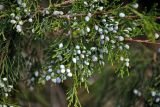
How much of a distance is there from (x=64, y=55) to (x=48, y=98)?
2.68 metres

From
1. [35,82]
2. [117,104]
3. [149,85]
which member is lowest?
[117,104]

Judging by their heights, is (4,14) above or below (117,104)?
above

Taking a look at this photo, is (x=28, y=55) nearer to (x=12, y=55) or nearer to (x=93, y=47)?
(x=12, y=55)

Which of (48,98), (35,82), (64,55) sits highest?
(64,55)

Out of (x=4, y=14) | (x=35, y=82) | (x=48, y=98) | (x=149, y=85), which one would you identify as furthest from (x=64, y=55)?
(x=48, y=98)

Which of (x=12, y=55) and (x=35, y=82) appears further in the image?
(x=35, y=82)

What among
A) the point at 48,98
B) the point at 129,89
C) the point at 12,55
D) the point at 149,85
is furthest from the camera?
the point at 48,98

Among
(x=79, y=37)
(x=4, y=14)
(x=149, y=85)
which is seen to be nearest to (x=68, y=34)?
(x=79, y=37)

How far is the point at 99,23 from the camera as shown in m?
1.77

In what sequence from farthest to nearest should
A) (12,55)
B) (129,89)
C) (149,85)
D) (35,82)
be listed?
(129,89) < (149,85) < (35,82) < (12,55)

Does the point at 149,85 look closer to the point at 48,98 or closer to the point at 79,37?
the point at 79,37

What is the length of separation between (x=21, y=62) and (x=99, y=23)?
571 millimetres

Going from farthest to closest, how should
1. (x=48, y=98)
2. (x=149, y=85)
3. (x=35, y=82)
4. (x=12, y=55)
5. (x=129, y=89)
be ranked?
(x=48, y=98) < (x=129, y=89) < (x=149, y=85) < (x=35, y=82) < (x=12, y=55)

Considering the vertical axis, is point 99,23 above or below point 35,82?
above
